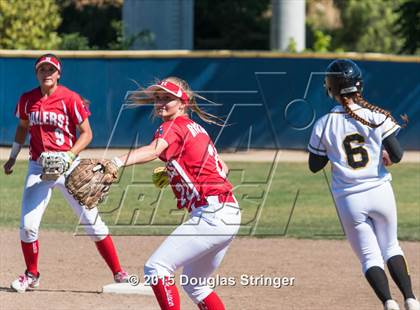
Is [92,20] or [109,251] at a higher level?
[109,251]

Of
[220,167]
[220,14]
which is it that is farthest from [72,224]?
[220,14]

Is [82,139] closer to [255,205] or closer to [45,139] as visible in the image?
[45,139]

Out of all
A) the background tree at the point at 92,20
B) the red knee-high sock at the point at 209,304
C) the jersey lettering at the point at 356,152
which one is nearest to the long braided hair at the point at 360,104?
the jersey lettering at the point at 356,152

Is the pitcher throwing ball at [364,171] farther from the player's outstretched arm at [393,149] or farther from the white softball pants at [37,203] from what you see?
the white softball pants at [37,203]

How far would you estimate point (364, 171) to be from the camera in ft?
24.0

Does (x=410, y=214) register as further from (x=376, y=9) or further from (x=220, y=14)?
(x=376, y=9)

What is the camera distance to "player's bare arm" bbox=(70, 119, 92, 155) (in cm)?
894

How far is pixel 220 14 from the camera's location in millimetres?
39594

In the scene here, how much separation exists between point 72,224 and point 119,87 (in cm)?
960

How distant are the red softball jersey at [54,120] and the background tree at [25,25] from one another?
19174 mm

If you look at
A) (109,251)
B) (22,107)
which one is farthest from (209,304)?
(22,107)

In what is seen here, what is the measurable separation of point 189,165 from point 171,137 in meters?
0.26

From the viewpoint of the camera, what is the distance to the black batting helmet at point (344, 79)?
24.4ft

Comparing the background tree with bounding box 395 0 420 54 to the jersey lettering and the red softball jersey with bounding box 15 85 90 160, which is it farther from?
the jersey lettering
